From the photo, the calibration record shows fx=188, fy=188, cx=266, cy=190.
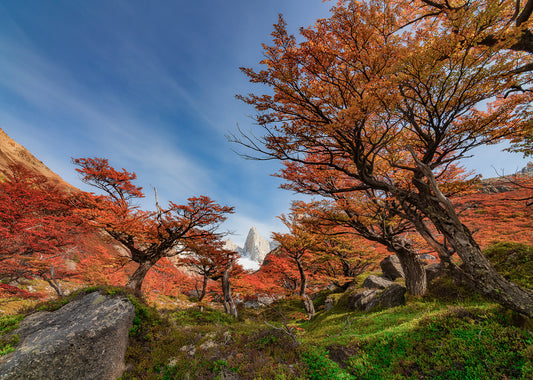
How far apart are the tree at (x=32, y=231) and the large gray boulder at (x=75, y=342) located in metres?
6.49

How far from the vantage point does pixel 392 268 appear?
43.3 feet

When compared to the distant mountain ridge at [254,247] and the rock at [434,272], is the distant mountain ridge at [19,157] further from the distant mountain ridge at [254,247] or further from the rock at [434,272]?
the distant mountain ridge at [254,247]

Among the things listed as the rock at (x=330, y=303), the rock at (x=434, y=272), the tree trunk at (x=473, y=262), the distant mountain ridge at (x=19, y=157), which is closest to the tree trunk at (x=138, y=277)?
the tree trunk at (x=473, y=262)

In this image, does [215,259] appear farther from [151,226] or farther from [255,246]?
[255,246]

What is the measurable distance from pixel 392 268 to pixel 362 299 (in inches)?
174

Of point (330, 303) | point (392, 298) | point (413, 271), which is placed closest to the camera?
point (413, 271)

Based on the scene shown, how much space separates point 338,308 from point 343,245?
155 inches

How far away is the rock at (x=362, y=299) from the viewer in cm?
1027

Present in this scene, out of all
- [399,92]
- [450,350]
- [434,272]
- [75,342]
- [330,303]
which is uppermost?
[399,92]

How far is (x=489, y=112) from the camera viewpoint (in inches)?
222

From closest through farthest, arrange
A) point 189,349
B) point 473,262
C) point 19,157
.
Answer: point 473,262, point 189,349, point 19,157

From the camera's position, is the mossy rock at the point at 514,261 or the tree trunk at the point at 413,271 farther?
the tree trunk at the point at 413,271

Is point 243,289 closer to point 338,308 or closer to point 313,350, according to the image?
point 338,308

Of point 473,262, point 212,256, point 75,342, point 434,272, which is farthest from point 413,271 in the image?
point 212,256
